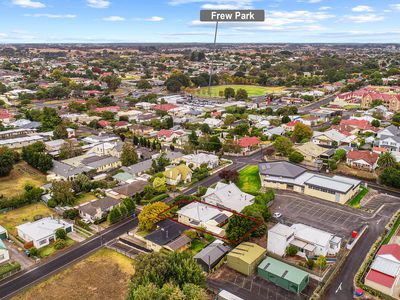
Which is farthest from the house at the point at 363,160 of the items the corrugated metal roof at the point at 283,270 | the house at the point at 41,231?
the house at the point at 41,231

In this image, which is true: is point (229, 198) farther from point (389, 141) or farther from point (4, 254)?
point (389, 141)

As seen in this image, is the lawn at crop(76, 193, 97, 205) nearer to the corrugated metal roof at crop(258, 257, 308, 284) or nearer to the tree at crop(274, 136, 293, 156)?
the corrugated metal roof at crop(258, 257, 308, 284)

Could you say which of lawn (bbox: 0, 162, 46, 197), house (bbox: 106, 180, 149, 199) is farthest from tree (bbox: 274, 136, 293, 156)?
lawn (bbox: 0, 162, 46, 197)

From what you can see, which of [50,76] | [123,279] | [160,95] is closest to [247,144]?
[123,279]

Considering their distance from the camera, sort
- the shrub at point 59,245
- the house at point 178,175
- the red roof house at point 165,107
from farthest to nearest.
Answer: the red roof house at point 165,107
the house at point 178,175
the shrub at point 59,245

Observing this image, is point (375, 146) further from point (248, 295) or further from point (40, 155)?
point (40, 155)

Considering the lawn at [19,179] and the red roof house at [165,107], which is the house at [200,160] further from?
the red roof house at [165,107]
